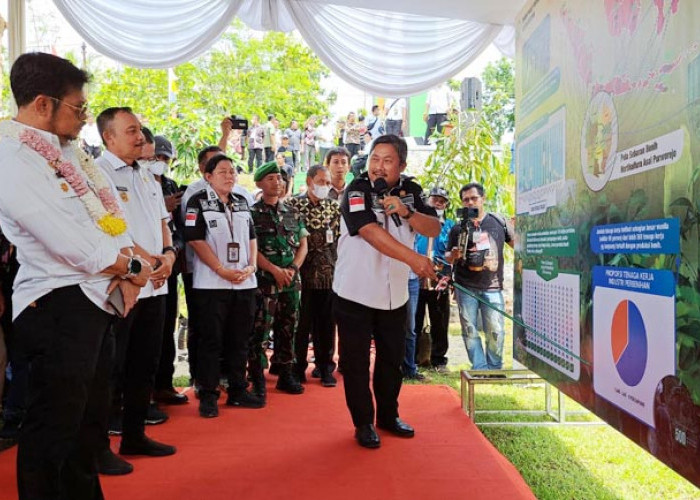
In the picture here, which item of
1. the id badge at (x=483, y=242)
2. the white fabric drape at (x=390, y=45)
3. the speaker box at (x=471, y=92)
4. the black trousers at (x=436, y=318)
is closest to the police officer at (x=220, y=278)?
the white fabric drape at (x=390, y=45)

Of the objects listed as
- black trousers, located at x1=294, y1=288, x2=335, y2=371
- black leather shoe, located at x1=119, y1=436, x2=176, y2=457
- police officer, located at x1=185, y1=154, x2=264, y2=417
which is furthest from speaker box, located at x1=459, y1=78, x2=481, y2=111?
black leather shoe, located at x1=119, y1=436, x2=176, y2=457

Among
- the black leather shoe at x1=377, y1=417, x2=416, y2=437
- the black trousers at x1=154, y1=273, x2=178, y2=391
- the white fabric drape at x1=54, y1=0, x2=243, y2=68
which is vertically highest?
the white fabric drape at x1=54, y1=0, x2=243, y2=68

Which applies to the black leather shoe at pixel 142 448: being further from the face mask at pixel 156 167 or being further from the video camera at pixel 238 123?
the video camera at pixel 238 123

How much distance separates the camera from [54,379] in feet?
5.36

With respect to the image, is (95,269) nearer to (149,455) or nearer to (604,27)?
(149,455)

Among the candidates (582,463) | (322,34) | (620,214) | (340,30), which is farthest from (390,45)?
(582,463)

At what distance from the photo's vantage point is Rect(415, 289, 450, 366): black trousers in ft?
16.9

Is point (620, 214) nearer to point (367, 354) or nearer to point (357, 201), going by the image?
point (357, 201)

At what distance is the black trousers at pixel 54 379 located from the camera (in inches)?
63.9

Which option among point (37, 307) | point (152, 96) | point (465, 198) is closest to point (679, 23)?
point (37, 307)

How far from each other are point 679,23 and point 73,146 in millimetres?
1820

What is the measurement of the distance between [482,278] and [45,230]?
343cm

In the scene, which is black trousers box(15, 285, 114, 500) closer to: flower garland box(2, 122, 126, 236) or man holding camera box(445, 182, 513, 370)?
flower garland box(2, 122, 126, 236)

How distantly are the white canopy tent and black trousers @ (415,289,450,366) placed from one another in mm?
1813
